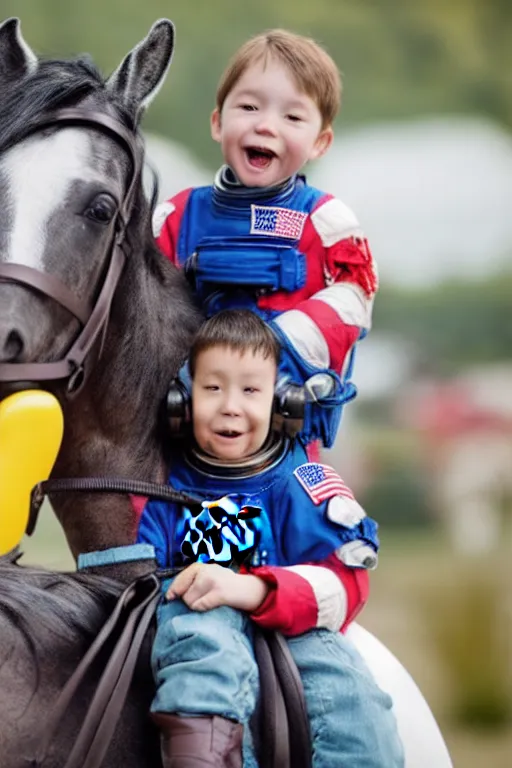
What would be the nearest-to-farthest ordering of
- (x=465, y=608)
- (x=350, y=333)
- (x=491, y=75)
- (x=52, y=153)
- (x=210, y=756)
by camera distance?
(x=210, y=756) → (x=52, y=153) → (x=350, y=333) → (x=465, y=608) → (x=491, y=75)

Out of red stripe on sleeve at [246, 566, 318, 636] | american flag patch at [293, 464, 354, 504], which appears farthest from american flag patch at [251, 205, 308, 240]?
red stripe on sleeve at [246, 566, 318, 636]

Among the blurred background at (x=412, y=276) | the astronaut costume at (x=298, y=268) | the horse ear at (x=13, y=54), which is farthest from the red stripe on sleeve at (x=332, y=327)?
the blurred background at (x=412, y=276)

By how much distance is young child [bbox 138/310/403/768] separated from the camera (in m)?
1.58

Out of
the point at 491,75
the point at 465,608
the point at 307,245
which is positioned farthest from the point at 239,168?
the point at 491,75

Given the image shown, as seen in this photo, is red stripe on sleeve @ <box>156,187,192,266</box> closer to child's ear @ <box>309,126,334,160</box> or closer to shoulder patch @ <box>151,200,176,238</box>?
shoulder patch @ <box>151,200,176,238</box>

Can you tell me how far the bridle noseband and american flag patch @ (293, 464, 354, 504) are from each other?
1.03 ft

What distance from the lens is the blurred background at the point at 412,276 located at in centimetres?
545

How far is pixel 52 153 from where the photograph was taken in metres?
1.73

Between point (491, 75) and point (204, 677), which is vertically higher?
point (491, 75)

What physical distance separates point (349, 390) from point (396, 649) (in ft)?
12.0

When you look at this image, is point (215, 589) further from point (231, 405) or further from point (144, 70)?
point (144, 70)

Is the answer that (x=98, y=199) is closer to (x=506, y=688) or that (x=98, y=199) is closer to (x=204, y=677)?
(x=204, y=677)

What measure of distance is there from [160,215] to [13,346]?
0.50 m

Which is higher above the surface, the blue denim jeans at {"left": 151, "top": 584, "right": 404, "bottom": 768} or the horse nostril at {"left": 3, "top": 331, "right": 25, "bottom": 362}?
the horse nostril at {"left": 3, "top": 331, "right": 25, "bottom": 362}
